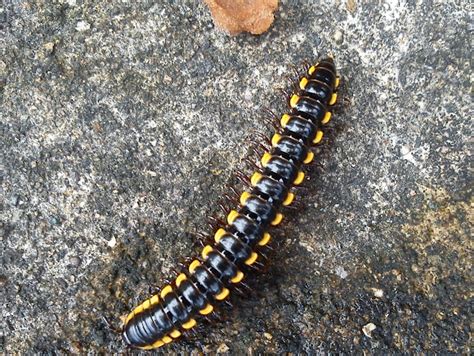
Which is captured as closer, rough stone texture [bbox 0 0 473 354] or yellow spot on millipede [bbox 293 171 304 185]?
rough stone texture [bbox 0 0 473 354]

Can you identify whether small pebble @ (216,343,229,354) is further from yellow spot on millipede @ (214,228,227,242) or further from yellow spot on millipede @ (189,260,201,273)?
yellow spot on millipede @ (214,228,227,242)

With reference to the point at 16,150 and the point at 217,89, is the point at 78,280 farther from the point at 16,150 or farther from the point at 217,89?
the point at 217,89

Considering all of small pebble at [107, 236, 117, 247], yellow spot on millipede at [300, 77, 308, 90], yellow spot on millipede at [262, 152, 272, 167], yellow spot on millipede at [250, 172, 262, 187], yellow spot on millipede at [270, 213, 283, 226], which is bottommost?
small pebble at [107, 236, 117, 247]

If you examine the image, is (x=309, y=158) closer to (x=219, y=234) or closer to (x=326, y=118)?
(x=326, y=118)

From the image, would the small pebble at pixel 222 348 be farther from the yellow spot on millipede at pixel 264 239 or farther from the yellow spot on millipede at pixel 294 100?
the yellow spot on millipede at pixel 294 100

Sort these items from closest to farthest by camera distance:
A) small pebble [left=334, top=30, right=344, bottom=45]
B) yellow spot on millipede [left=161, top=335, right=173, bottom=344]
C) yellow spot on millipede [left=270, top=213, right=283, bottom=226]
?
yellow spot on millipede [left=161, top=335, right=173, bottom=344] → yellow spot on millipede [left=270, top=213, right=283, bottom=226] → small pebble [left=334, top=30, right=344, bottom=45]

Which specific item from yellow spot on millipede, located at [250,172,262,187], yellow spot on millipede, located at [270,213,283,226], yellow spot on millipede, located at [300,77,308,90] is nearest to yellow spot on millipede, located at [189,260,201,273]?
yellow spot on millipede, located at [270,213,283,226]

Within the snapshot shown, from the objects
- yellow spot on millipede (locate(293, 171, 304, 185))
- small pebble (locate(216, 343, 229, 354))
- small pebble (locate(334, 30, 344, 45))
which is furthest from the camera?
small pebble (locate(334, 30, 344, 45))

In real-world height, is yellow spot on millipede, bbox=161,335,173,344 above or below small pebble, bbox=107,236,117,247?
below

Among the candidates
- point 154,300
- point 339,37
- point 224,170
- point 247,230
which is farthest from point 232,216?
point 339,37
